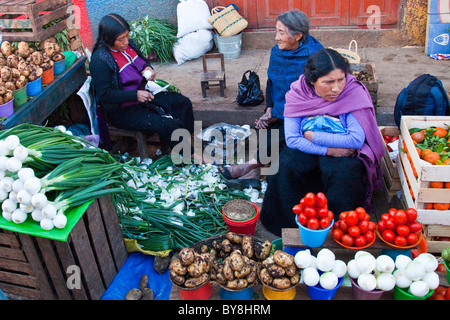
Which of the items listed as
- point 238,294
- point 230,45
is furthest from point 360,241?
point 230,45

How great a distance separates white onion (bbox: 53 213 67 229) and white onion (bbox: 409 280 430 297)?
1833 mm

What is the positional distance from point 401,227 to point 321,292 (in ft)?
1.93

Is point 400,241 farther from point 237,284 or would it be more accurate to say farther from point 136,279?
point 136,279

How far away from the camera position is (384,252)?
248cm

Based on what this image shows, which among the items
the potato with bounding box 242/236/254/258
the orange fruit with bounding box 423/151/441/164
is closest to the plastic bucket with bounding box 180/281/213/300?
the potato with bounding box 242/236/254/258

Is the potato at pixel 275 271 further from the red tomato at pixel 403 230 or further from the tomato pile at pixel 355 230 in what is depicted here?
the red tomato at pixel 403 230

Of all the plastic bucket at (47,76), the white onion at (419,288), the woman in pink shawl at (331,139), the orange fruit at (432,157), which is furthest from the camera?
the plastic bucket at (47,76)

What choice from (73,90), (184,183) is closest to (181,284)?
(184,183)

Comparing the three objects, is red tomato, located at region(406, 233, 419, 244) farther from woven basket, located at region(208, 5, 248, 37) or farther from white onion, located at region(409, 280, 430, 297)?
woven basket, located at region(208, 5, 248, 37)

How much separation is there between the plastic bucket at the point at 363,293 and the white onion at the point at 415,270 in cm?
16

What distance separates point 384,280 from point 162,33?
5.35m

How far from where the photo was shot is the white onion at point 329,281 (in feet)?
6.98

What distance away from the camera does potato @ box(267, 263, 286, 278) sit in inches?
85.0

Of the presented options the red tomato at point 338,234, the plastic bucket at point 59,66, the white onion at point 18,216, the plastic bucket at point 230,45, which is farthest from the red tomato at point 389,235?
the plastic bucket at point 230,45
